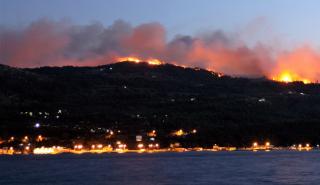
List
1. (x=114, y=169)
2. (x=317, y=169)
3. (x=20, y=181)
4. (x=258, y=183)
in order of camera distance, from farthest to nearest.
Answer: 1. (x=114, y=169)
2. (x=317, y=169)
3. (x=20, y=181)
4. (x=258, y=183)

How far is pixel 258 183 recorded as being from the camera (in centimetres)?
10662

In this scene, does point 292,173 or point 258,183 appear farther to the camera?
point 292,173

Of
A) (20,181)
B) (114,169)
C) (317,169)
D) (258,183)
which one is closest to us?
(258,183)

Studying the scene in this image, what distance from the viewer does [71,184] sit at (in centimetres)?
10712

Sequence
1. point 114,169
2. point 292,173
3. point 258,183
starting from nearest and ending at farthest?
point 258,183 < point 292,173 < point 114,169

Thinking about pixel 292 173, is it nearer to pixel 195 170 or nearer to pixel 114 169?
pixel 195 170

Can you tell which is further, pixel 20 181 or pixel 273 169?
pixel 273 169

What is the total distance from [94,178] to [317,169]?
43.3m

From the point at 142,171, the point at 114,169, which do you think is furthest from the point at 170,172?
the point at 114,169

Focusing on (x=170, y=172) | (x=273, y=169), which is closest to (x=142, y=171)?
(x=170, y=172)

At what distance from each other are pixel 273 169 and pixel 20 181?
50.3 m

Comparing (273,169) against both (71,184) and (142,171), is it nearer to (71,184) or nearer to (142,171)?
(142,171)

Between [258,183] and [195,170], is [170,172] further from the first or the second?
[258,183]

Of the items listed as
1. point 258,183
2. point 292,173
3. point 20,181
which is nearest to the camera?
point 258,183
